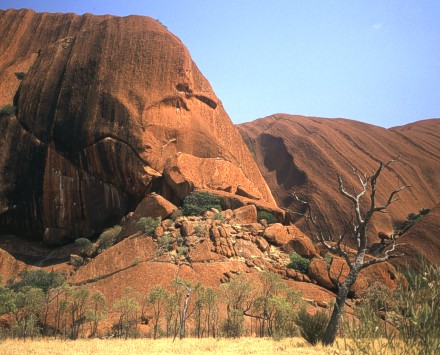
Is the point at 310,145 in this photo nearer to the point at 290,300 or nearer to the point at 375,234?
the point at 375,234

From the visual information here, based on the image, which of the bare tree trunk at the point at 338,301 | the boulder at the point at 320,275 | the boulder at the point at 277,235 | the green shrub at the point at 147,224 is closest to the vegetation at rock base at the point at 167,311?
the boulder at the point at 320,275

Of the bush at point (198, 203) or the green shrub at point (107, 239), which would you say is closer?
the bush at point (198, 203)

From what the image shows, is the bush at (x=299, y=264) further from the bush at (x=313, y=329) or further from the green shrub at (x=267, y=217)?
the bush at (x=313, y=329)

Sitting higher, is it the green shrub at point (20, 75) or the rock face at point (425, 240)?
the green shrub at point (20, 75)

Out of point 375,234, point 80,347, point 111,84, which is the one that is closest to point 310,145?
point 375,234

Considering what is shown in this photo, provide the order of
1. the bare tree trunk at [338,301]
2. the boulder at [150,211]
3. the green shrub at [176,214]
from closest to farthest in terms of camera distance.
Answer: the bare tree trunk at [338,301], the green shrub at [176,214], the boulder at [150,211]

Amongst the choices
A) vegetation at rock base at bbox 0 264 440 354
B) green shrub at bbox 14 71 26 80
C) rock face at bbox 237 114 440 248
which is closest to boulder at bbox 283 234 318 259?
vegetation at rock base at bbox 0 264 440 354

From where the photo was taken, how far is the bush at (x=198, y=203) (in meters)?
33.6

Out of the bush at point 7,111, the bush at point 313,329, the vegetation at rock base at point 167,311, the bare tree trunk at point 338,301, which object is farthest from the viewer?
the bush at point 7,111

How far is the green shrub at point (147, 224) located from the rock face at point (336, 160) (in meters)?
31.0

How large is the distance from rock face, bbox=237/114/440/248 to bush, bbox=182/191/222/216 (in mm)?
25643

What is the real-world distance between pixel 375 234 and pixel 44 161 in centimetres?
4299

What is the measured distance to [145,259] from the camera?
93.8 ft

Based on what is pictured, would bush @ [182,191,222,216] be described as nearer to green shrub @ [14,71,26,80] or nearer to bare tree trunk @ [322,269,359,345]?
bare tree trunk @ [322,269,359,345]
